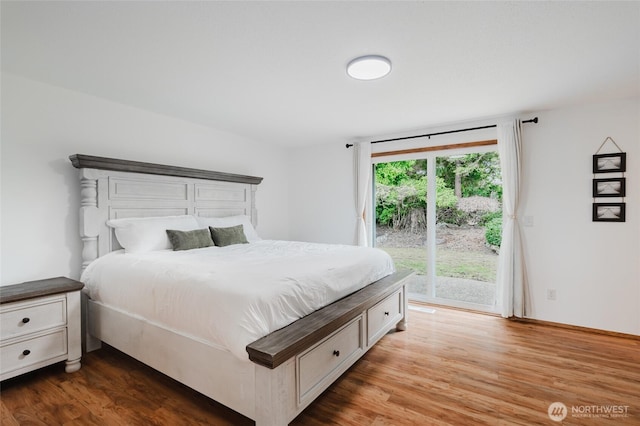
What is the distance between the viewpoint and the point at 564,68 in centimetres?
234

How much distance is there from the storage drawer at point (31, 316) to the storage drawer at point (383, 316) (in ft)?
7.80

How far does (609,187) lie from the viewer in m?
3.06

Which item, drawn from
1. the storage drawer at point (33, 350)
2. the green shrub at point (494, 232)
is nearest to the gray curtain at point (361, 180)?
the green shrub at point (494, 232)

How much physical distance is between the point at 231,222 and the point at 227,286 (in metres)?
2.18

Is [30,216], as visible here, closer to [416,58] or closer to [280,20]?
[280,20]

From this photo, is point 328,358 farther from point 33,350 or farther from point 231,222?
point 231,222

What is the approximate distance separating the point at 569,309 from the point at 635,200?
1.27 m

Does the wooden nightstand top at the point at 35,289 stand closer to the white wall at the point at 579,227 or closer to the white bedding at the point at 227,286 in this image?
the white bedding at the point at 227,286

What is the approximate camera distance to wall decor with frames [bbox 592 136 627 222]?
301 cm

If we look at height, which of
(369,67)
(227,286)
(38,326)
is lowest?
(38,326)
